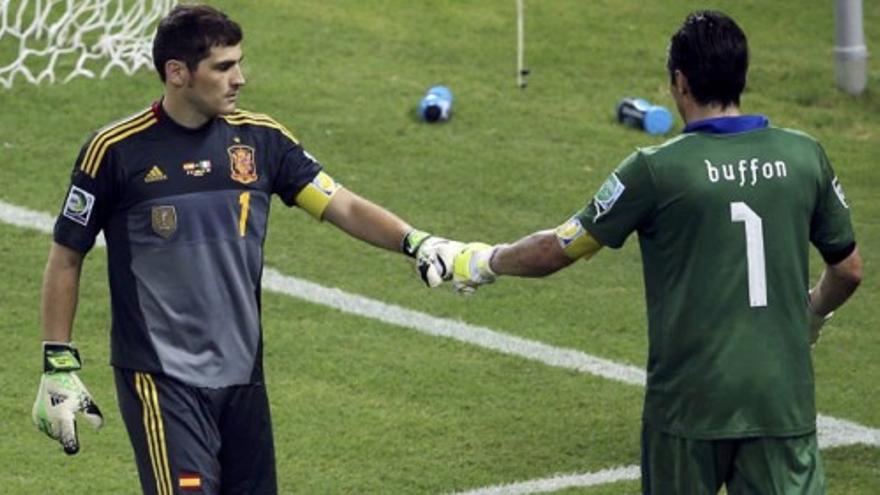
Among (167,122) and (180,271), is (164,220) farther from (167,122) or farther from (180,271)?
(167,122)

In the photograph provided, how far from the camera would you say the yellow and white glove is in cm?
755

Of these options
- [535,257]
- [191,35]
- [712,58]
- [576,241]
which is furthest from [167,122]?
[712,58]

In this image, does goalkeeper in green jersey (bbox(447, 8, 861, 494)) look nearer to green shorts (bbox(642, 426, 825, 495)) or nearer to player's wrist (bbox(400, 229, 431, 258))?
green shorts (bbox(642, 426, 825, 495))

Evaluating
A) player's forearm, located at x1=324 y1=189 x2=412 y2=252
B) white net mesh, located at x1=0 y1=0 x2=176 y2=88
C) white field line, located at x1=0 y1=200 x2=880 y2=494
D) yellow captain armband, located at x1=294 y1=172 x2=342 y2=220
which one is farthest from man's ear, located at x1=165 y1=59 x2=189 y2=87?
white net mesh, located at x1=0 y1=0 x2=176 y2=88

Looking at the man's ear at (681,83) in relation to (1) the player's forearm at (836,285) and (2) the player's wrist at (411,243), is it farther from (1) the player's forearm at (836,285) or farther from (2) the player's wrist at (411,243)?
(2) the player's wrist at (411,243)

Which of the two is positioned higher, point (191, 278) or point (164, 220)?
point (164, 220)

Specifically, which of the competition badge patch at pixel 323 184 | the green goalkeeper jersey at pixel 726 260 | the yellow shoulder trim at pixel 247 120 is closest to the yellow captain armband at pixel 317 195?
Answer: the competition badge patch at pixel 323 184

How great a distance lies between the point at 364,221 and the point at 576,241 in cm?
102

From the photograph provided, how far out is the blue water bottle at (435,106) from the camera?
48.0ft

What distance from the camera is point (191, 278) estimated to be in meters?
7.15

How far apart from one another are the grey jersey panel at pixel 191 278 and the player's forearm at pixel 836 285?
1818 mm

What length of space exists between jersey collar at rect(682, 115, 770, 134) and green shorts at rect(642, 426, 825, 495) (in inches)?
35.7

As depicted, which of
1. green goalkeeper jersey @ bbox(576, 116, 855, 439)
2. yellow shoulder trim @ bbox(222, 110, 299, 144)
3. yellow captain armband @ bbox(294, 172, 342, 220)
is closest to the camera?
green goalkeeper jersey @ bbox(576, 116, 855, 439)

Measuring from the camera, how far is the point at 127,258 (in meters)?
7.17
